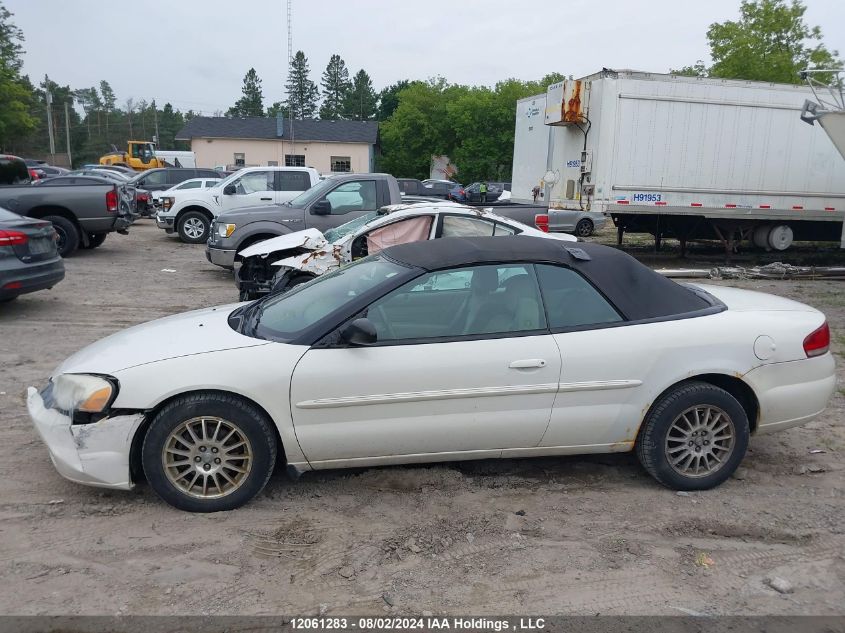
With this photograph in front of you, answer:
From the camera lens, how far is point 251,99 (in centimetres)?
10356

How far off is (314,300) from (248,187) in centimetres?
1275

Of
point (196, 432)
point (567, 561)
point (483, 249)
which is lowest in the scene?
point (567, 561)

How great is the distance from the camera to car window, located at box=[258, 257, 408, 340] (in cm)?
409

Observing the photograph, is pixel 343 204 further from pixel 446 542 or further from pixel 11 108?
pixel 11 108

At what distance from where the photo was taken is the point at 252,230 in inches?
421

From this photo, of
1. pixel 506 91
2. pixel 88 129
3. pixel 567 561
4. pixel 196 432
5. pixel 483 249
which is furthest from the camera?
pixel 88 129

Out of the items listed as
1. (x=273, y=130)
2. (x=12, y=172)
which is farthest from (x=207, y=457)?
(x=273, y=130)

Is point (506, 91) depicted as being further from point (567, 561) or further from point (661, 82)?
point (567, 561)

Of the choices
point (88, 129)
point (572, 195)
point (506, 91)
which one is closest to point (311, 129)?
point (506, 91)

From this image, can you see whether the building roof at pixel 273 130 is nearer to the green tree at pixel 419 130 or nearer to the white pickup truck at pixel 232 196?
the green tree at pixel 419 130

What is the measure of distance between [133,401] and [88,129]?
3989 inches

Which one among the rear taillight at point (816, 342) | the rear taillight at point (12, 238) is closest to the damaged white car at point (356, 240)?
the rear taillight at point (12, 238)

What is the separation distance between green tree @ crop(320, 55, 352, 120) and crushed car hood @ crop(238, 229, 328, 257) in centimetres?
9531

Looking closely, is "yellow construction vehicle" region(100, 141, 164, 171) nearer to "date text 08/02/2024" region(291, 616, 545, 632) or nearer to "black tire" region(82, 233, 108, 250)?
"black tire" region(82, 233, 108, 250)
